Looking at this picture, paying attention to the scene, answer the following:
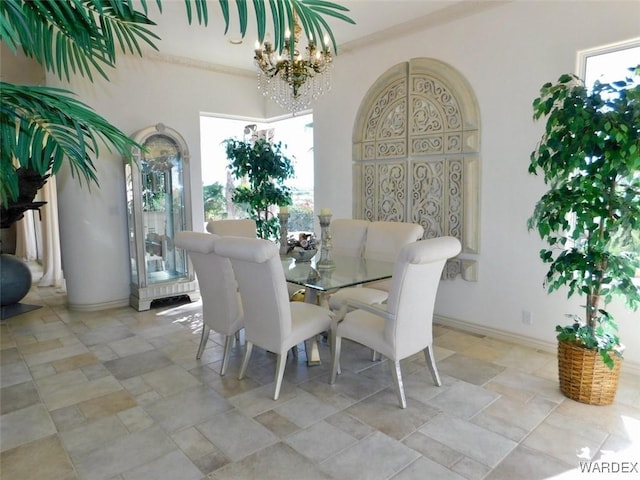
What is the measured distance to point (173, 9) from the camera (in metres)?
3.72

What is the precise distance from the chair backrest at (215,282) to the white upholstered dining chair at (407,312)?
31.0 inches

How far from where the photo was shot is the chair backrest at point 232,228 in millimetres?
4320

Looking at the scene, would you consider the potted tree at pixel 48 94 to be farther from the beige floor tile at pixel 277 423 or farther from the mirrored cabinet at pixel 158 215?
the mirrored cabinet at pixel 158 215

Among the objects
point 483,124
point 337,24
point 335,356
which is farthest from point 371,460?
point 337,24

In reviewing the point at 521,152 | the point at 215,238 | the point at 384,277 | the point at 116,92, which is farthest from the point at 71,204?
the point at 521,152

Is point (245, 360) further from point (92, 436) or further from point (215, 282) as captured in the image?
point (92, 436)

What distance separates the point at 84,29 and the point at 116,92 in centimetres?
387

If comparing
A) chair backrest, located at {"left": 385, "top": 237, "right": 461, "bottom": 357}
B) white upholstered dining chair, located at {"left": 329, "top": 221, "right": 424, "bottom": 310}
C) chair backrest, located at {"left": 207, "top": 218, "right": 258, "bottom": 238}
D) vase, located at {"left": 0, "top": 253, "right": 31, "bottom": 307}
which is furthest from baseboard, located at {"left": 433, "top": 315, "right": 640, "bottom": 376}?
vase, located at {"left": 0, "top": 253, "right": 31, "bottom": 307}

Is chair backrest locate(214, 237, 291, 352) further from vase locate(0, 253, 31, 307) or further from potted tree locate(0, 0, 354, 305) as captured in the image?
vase locate(0, 253, 31, 307)

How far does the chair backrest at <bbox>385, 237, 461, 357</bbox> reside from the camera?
2.45 meters

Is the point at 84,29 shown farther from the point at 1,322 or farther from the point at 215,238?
the point at 1,322

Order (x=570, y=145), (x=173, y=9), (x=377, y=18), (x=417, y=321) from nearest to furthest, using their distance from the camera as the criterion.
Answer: (x=570, y=145) → (x=417, y=321) → (x=173, y=9) → (x=377, y=18)

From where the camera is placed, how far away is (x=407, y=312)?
2629mm

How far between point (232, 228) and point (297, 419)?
2341 millimetres
